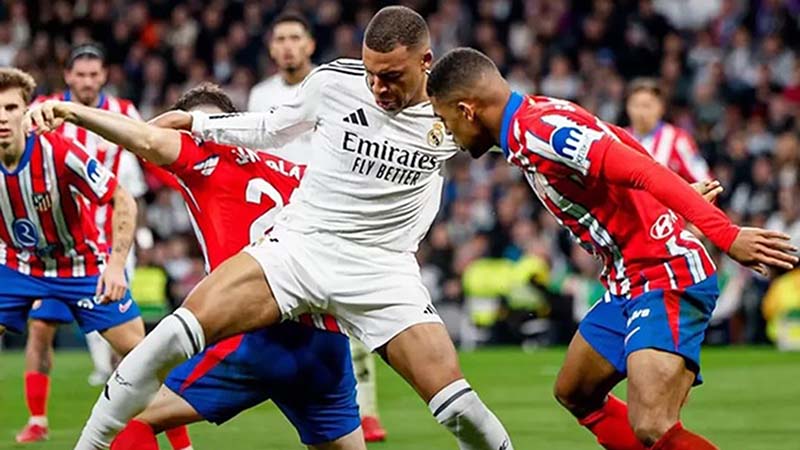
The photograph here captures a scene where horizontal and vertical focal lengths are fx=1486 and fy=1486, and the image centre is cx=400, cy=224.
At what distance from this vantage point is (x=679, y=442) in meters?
5.48

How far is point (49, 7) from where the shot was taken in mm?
21047

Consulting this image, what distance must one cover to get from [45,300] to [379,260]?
3502 mm

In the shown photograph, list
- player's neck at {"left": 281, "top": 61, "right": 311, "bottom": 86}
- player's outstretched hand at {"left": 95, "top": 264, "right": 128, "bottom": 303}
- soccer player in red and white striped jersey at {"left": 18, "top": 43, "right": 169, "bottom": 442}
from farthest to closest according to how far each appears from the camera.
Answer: player's neck at {"left": 281, "top": 61, "right": 311, "bottom": 86}
soccer player in red and white striped jersey at {"left": 18, "top": 43, "right": 169, "bottom": 442}
player's outstretched hand at {"left": 95, "top": 264, "right": 128, "bottom": 303}

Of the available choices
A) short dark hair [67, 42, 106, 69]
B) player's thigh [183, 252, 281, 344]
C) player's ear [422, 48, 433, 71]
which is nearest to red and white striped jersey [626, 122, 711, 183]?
short dark hair [67, 42, 106, 69]

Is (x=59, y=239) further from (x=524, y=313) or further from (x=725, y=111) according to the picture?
(x=725, y=111)

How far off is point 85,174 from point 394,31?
2.81 metres

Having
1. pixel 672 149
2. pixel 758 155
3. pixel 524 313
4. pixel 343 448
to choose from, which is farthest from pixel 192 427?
pixel 758 155

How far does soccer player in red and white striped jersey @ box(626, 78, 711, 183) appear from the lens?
11.3 metres

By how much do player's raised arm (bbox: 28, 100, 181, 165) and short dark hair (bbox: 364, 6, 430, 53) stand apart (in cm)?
92

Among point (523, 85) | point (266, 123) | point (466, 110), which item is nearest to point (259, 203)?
point (266, 123)

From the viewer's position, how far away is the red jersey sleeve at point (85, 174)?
808 centimetres

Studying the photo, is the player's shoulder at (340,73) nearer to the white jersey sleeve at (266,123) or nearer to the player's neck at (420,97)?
the white jersey sleeve at (266,123)

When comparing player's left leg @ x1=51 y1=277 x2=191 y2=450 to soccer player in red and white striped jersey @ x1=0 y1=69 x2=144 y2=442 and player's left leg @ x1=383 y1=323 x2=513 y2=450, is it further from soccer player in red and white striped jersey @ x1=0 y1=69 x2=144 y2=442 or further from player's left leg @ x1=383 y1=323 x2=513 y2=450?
player's left leg @ x1=383 y1=323 x2=513 y2=450

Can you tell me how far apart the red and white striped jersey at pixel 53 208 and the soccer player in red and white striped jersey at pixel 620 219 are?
9.96 feet
